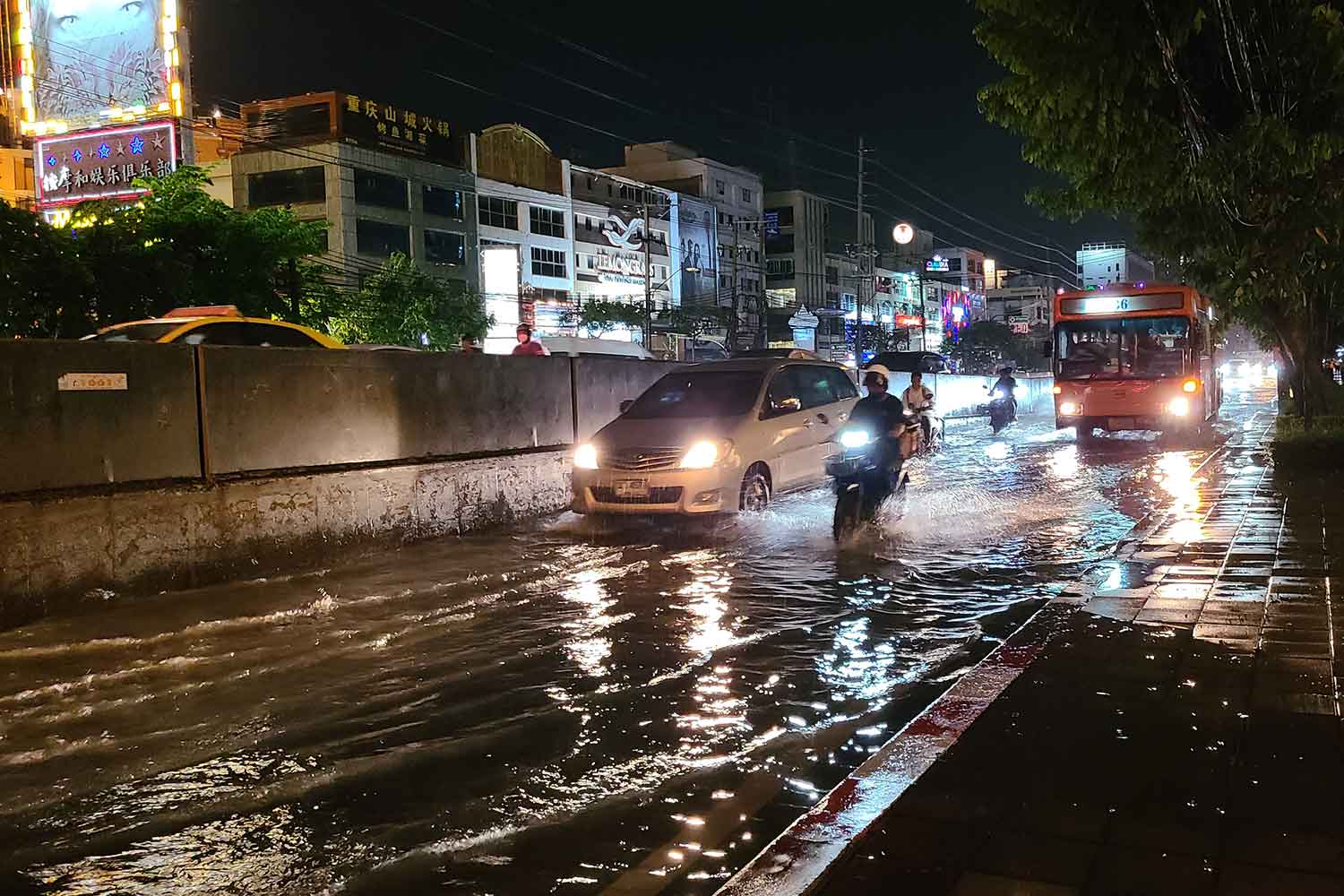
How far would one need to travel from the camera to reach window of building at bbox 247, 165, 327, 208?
1829 inches

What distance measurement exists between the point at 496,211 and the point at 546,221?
134 inches

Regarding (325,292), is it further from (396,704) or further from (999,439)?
(396,704)

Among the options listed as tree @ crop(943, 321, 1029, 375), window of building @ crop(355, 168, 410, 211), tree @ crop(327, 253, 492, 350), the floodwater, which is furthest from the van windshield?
tree @ crop(943, 321, 1029, 375)

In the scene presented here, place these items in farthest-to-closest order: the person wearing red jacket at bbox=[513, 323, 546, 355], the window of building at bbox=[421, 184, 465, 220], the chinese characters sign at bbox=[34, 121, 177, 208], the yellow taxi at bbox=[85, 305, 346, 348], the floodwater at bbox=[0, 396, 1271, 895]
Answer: the window of building at bbox=[421, 184, 465, 220] < the chinese characters sign at bbox=[34, 121, 177, 208] < the person wearing red jacket at bbox=[513, 323, 546, 355] < the yellow taxi at bbox=[85, 305, 346, 348] < the floodwater at bbox=[0, 396, 1271, 895]

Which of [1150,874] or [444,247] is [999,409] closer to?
[1150,874]

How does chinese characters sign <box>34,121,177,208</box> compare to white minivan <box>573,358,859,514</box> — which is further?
chinese characters sign <box>34,121,177,208</box>

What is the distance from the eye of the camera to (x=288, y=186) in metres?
47.3


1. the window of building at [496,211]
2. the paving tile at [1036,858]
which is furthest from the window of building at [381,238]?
the paving tile at [1036,858]

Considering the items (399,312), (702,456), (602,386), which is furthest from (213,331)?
(399,312)

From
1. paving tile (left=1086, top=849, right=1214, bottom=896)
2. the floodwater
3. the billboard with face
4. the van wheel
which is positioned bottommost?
the floodwater

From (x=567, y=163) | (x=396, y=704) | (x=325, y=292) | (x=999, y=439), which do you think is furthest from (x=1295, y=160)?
(x=567, y=163)

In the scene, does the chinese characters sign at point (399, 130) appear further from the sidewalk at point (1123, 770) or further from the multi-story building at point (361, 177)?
the sidewalk at point (1123, 770)

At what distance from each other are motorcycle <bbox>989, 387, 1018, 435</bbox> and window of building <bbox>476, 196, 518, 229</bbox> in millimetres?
34415

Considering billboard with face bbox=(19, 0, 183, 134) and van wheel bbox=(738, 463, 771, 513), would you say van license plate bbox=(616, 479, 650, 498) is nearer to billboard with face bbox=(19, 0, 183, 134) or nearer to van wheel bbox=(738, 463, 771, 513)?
van wheel bbox=(738, 463, 771, 513)
